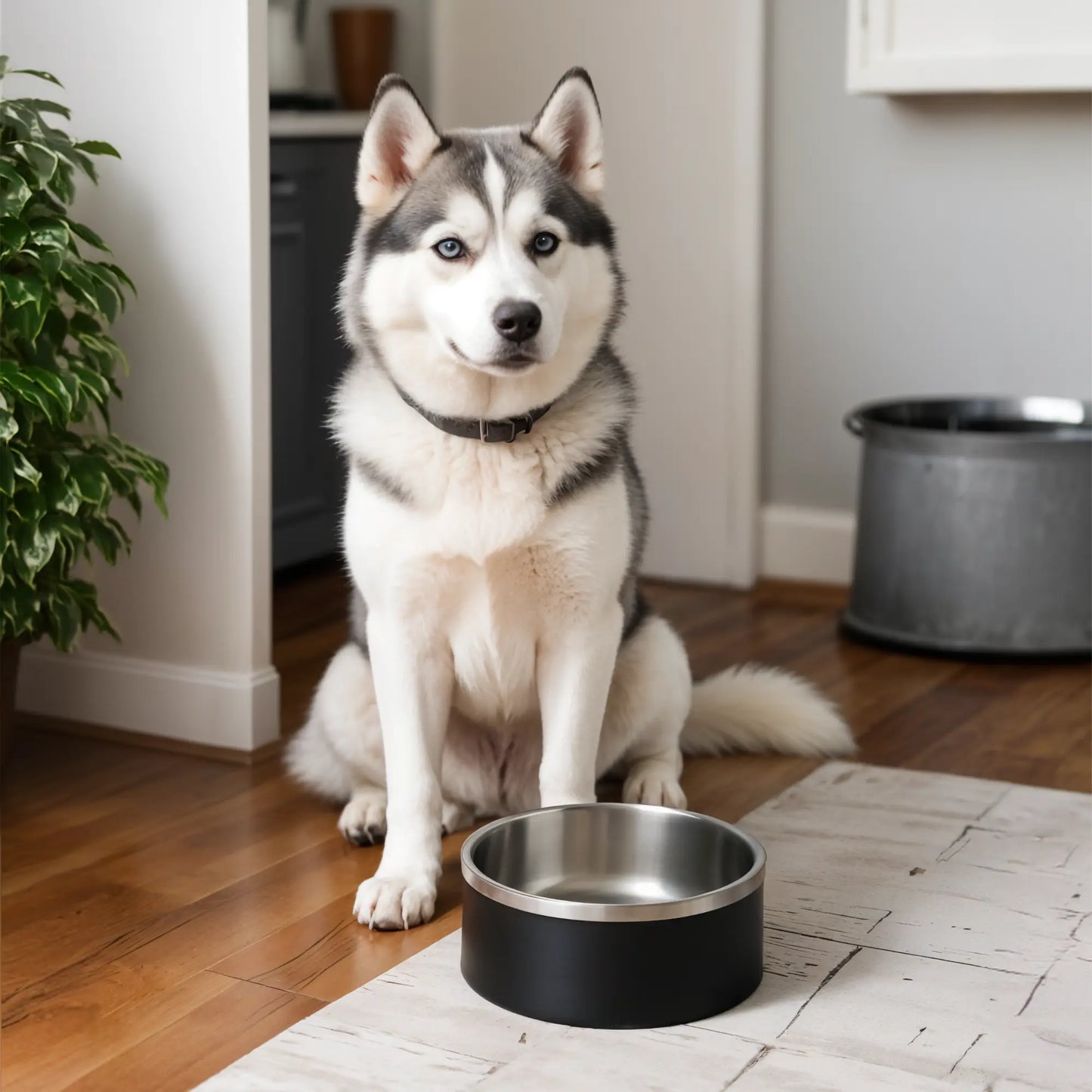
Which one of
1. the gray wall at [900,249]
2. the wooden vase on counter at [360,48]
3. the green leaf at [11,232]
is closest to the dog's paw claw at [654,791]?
the green leaf at [11,232]

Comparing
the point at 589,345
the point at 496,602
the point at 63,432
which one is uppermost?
the point at 589,345

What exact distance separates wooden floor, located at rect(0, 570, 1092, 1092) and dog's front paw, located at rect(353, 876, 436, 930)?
0.06 feet

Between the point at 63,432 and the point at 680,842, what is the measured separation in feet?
4.11

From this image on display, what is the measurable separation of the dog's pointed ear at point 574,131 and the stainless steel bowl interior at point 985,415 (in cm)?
165

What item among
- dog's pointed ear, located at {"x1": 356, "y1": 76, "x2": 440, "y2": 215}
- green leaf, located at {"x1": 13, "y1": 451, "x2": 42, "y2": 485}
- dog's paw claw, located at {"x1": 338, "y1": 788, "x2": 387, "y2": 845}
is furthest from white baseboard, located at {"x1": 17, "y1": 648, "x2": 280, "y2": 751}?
dog's pointed ear, located at {"x1": 356, "y1": 76, "x2": 440, "y2": 215}

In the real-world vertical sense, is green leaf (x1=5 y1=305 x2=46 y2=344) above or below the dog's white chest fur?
above

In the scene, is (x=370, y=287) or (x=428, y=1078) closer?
(x=428, y=1078)

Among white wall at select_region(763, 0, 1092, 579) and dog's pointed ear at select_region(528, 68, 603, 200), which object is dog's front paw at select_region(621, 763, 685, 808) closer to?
dog's pointed ear at select_region(528, 68, 603, 200)

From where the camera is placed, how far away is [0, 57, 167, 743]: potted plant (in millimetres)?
2369

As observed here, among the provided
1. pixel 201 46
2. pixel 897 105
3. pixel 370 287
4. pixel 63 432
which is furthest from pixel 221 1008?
pixel 897 105

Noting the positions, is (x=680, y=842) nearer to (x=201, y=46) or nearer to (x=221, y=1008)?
(x=221, y=1008)

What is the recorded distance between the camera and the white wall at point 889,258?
3.74m

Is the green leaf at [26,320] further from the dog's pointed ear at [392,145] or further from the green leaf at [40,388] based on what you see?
the dog's pointed ear at [392,145]

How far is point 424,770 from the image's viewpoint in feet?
7.00
